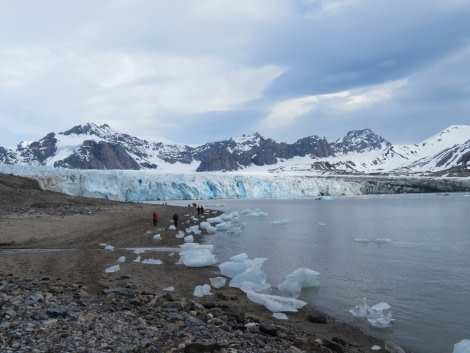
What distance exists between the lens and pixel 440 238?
17.0m

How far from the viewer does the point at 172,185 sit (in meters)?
55.7

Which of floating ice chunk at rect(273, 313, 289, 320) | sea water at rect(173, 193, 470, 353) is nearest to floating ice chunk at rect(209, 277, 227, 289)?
sea water at rect(173, 193, 470, 353)

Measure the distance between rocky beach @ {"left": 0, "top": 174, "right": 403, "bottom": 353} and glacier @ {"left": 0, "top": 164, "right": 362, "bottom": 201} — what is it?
2831cm

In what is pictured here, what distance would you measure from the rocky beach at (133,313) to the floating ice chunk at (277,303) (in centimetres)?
12

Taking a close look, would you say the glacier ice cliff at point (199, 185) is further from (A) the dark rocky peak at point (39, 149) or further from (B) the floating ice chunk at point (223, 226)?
(A) the dark rocky peak at point (39, 149)

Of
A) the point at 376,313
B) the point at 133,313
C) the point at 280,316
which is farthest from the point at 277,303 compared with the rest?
the point at 133,313

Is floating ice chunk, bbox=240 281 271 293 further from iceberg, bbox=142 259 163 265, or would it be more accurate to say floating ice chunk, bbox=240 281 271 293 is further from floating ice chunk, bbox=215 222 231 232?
floating ice chunk, bbox=215 222 231 232

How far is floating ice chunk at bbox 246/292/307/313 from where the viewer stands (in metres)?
6.84

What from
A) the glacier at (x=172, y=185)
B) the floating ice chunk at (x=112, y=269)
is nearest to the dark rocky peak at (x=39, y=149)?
the glacier at (x=172, y=185)

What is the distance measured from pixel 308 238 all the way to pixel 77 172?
31967mm

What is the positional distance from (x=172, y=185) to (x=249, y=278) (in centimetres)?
4781

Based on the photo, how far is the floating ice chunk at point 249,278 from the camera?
8781mm

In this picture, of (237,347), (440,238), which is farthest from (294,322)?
(440,238)

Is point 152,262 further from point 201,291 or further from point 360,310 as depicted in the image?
point 360,310
